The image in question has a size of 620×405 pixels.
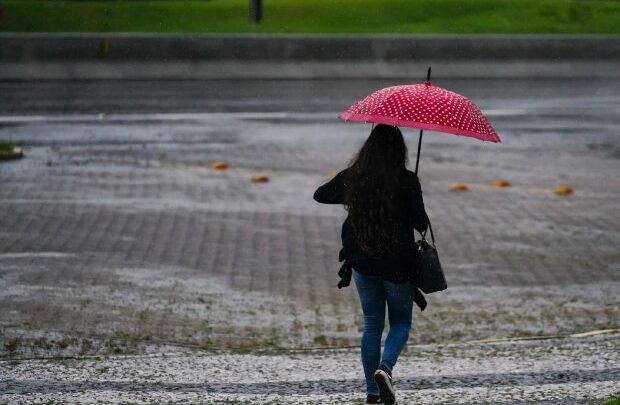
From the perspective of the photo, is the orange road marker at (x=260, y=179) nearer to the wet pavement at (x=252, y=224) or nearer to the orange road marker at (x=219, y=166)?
the wet pavement at (x=252, y=224)

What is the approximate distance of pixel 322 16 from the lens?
2602cm

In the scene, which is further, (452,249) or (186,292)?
(452,249)

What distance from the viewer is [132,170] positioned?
49.9 feet

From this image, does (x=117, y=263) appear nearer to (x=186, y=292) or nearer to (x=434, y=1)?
(x=186, y=292)

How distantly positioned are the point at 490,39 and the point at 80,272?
47.4 feet

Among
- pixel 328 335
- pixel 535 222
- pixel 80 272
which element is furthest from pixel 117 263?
pixel 535 222

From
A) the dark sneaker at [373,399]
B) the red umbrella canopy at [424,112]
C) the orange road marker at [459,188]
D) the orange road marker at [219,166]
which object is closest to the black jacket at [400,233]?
the red umbrella canopy at [424,112]

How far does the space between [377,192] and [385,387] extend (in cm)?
88

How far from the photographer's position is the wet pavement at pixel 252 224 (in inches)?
370

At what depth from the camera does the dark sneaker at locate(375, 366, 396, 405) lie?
656 centimetres

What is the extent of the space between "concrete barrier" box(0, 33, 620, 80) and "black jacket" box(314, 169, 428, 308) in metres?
16.4

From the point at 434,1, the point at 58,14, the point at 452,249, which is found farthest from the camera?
the point at 434,1

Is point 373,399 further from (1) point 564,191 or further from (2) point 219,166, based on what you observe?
(2) point 219,166

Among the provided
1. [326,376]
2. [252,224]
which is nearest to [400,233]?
[326,376]
